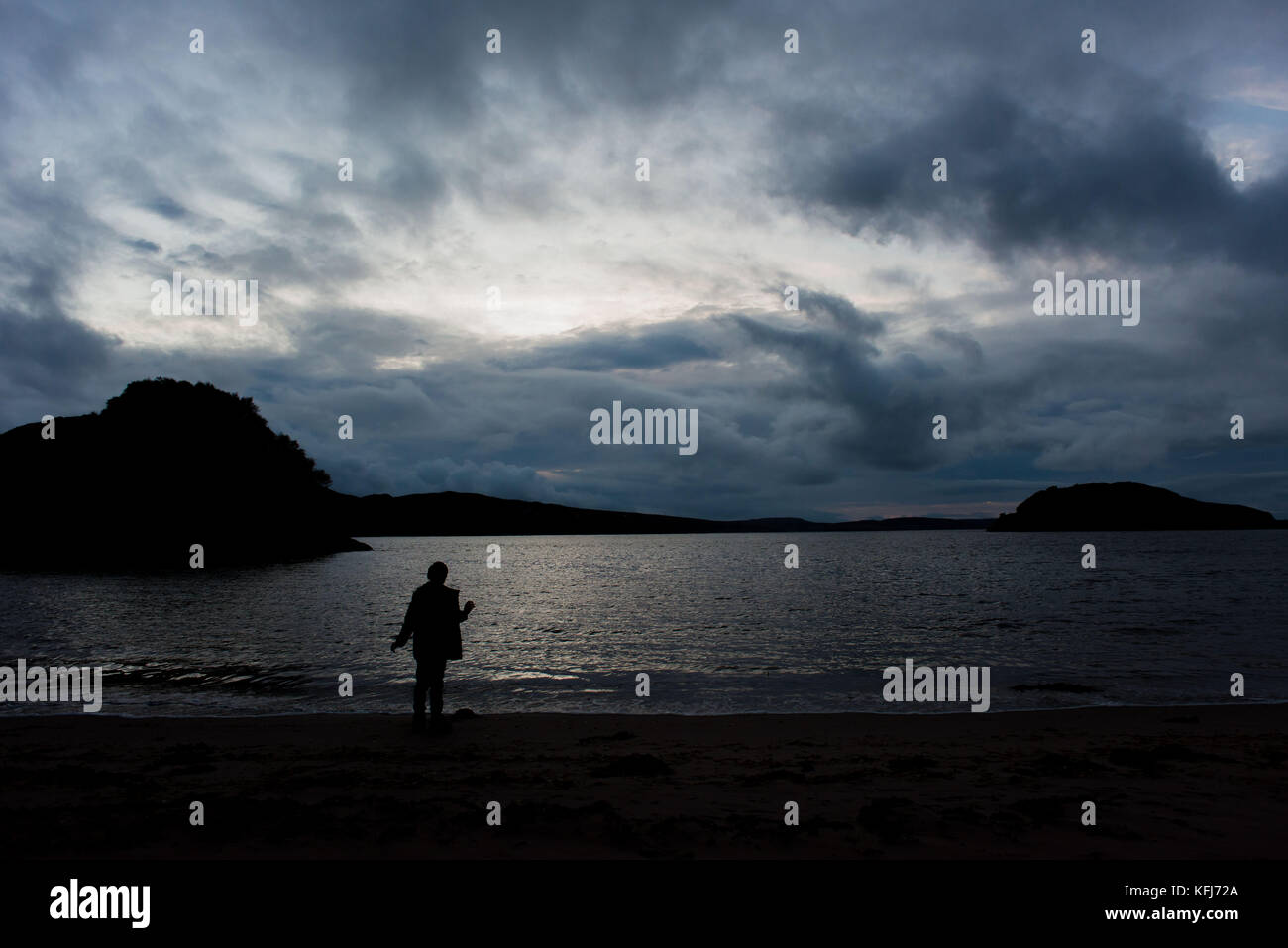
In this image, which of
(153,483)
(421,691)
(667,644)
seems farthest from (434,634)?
(153,483)

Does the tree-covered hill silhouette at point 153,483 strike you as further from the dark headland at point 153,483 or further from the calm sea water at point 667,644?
the calm sea water at point 667,644

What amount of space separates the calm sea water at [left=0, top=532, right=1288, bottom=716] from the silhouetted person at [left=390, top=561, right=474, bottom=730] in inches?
135

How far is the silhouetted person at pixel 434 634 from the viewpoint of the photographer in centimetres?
1144

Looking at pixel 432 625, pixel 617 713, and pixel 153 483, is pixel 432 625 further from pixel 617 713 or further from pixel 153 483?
pixel 153 483

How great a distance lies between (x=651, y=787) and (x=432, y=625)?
490 centimetres

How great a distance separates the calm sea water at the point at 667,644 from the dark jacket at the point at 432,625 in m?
4.02

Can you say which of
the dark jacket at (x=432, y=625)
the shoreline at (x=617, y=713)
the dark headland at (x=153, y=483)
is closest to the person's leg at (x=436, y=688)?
the dark jacket at (x=432, y=625)

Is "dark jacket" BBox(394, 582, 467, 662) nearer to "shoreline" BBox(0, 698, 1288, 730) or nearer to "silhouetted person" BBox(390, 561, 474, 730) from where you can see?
"silhouetted person" BBox(390, 561, 474, 730)

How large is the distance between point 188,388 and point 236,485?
58.0 feet

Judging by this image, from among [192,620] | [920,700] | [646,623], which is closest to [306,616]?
[192,620]

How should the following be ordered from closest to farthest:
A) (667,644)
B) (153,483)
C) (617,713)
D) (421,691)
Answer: (421,691)
(617,713)
(667,644)
(153,483)

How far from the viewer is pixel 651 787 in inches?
327

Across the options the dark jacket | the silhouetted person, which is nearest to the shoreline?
the silhouetted person

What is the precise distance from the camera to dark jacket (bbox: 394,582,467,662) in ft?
37.5
